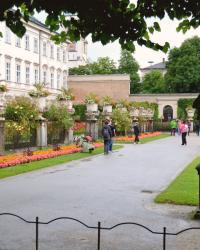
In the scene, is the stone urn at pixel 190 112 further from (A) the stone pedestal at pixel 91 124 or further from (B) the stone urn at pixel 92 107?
(A) the stone pedestal at pixel 91 124

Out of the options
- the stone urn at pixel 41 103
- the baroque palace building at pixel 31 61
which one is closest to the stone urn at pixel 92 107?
the stone urn at pixel 41 103

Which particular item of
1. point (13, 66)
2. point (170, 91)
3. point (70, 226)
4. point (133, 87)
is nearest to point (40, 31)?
point (13, 66)

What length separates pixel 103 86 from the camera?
73.6m

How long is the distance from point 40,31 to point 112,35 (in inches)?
2272

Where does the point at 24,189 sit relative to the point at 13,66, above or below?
below

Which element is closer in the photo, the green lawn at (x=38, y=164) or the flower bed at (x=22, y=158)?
the green lawn at (x=38, y=164)

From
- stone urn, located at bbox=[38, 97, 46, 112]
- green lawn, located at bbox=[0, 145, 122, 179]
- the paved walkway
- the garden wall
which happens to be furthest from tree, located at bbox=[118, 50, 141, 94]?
the paved walkway

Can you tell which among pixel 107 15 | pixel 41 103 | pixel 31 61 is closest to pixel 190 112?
pixel 31 61

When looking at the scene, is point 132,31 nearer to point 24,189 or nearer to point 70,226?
point 70,226

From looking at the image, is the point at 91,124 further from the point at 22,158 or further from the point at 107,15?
the point at 107,15

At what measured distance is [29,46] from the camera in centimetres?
6288

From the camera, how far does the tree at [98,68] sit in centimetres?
8856

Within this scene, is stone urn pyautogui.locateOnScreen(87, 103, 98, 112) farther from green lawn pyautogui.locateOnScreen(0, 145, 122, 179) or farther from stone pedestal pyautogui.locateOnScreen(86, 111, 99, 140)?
green lawn pyautogui.locateOnScreen(0, 145, 122, 179)

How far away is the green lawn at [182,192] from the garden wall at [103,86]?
5563 cm
